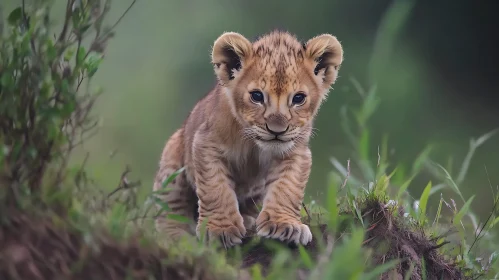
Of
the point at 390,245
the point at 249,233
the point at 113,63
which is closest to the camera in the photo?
the point at 390,245

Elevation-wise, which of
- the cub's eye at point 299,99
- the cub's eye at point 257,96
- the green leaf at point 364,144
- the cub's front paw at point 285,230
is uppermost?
the cub's eye at point 257,96

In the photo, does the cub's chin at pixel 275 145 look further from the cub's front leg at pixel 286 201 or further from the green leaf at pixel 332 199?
the green leaf at pixel 332 199

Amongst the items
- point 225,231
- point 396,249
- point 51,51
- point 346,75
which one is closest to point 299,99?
point 225,231

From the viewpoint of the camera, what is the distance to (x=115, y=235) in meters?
4.01

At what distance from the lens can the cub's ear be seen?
5.71 m

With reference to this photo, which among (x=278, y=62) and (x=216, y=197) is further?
(x=216, y=197)

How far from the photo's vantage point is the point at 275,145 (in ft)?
17.9

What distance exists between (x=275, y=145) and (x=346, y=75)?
8.02 metres

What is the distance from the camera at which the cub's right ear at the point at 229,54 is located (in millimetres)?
5641

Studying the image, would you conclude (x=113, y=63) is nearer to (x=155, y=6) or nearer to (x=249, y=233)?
(x=155, y=6)

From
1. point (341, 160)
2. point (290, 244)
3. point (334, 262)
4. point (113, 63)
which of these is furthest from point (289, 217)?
point (113, 63)

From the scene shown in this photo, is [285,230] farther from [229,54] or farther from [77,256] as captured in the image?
[77,256]

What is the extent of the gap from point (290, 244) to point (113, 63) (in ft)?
32.6

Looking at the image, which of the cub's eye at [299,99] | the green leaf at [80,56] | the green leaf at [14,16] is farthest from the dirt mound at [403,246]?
the green leaf at [14,16]
